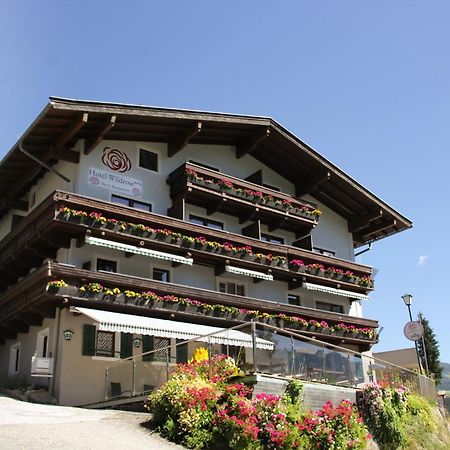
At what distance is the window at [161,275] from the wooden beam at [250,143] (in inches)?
289

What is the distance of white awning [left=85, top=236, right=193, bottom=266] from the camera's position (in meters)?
22.8

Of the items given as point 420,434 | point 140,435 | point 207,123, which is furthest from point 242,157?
point 140,435

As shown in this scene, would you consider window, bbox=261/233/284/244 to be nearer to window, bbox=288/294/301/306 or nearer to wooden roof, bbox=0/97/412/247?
window, bbox=288/294/301/306

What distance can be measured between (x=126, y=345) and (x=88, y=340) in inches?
62.6

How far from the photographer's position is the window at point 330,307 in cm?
3173

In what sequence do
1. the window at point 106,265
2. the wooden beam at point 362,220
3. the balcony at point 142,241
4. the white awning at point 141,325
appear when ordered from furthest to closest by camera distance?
the wooden beam at point 362,220 → the window at point 106,265 → the balcony at point 142,241 → the white awning at point 141,325

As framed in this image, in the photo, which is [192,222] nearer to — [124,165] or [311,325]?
[124,165]

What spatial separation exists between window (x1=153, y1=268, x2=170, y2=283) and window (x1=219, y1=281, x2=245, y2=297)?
A: 278 centimetres

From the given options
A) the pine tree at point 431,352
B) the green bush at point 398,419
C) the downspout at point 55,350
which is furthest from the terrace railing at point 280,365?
the pine tree at point 431,352

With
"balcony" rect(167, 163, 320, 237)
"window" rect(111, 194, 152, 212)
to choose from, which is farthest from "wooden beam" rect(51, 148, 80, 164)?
"balcony" rect(167, 163, 320, 237)

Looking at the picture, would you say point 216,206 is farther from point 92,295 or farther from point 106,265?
point 92,295

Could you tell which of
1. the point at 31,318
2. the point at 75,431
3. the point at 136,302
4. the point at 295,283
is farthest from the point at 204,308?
the point at 75,431

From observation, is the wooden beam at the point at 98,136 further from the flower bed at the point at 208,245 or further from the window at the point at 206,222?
the window at the point at 206,222

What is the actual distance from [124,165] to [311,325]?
34.7 ft
